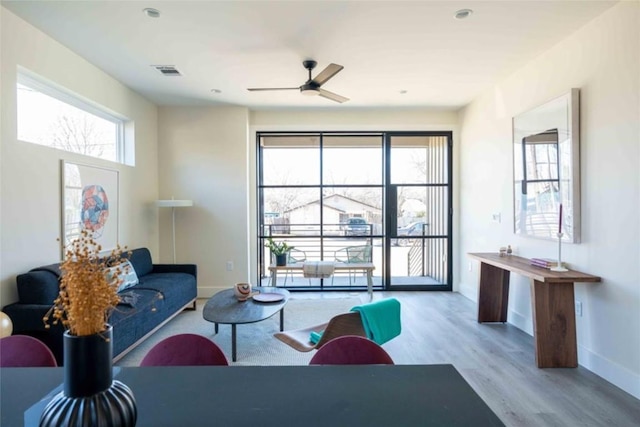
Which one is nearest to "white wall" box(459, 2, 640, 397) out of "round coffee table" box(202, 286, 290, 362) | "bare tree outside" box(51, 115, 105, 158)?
"round coffee table" box(202, 286, 290, 362)

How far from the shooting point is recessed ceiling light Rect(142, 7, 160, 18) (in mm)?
2623

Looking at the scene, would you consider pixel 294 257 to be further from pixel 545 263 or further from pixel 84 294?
pixel 84 294

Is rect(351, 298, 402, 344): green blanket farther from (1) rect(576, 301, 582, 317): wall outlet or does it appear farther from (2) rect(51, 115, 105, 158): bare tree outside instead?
(2) rect(51, 115, 105, 158): bare tree outside

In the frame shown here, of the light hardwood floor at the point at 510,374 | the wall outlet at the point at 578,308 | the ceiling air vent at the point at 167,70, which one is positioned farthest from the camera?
the ceiling air vent at the point at 167,70

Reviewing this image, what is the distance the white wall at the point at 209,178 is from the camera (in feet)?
17.0

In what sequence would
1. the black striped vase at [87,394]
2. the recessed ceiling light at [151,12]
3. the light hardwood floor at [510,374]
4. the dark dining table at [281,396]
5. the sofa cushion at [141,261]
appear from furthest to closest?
1. the sofa cushion at [141,261]
2. the recessed ceiling light at [151,12]
3. the light hardwood floor at [510,374]
4. the dark dining table at [281,396]
5. the black striped vase at [87,394]

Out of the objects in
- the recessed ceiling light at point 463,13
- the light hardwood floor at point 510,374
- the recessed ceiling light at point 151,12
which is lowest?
the light hardwood floor at point 510,374

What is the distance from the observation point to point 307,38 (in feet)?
10.1

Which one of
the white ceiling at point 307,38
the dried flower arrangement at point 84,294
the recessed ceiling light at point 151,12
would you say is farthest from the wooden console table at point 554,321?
the recessed ceiling light at point 151,12

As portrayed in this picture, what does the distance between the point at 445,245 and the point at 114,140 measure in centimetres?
513

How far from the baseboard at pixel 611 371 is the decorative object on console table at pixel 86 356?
324 centimetres

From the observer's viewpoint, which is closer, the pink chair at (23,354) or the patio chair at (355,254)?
the pink chair at (23,354)

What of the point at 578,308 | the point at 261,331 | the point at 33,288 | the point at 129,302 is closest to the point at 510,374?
the point at 578,308

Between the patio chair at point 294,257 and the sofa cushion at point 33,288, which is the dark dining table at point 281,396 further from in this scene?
the patio chair at point 294,257
